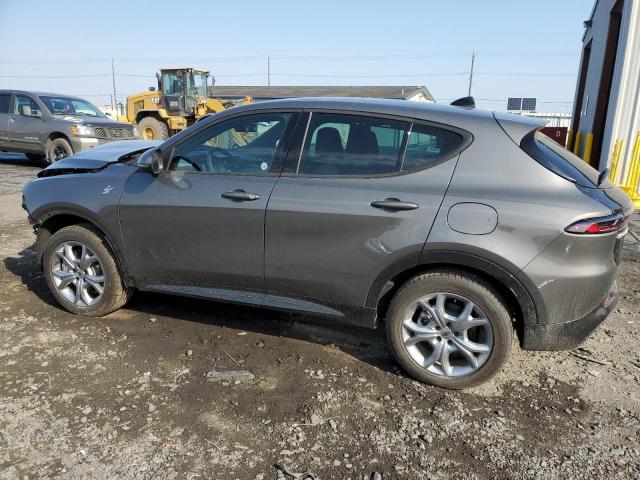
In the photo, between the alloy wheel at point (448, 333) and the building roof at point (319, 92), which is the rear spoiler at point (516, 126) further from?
the building roof at point (319, 92)

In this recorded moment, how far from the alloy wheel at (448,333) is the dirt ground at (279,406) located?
19 centimetres

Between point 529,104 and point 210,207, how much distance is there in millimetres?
62769

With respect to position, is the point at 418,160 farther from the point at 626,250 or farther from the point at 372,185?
the point at 626,250

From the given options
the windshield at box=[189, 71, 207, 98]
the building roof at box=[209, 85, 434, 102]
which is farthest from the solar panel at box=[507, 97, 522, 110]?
the windshield at box=[189, 71, 207, 98]

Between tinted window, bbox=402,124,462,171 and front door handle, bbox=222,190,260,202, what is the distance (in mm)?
1006

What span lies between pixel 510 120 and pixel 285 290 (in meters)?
1.81

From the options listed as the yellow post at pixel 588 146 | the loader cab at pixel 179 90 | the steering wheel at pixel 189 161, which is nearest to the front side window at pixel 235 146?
the steering wheel at pixel 189 161

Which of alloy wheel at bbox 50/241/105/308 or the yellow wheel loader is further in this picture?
the yellow wheel loader

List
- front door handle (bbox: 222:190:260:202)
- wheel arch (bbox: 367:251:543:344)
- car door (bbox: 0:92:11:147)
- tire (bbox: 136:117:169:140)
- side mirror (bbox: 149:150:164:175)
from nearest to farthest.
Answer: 1. wheel arch (bbox: 367:251:543:344)
2. front door handle (bbox: 222:190:260:202)
3. side mirror (bbox: 149:150:164:175)
4. car door (bbox: 0:92:11:147)
5. tire (bbox: 136:117:169:140)

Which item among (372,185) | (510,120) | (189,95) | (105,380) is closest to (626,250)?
(510,120)

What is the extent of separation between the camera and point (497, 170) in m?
2.92

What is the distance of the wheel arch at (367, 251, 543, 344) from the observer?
2.86m

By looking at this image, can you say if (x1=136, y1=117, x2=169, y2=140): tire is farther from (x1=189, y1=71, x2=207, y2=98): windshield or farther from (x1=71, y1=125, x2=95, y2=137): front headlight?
(x1=71, y1=125, x2=95, y2=137): front headlight

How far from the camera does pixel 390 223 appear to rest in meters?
3.01
